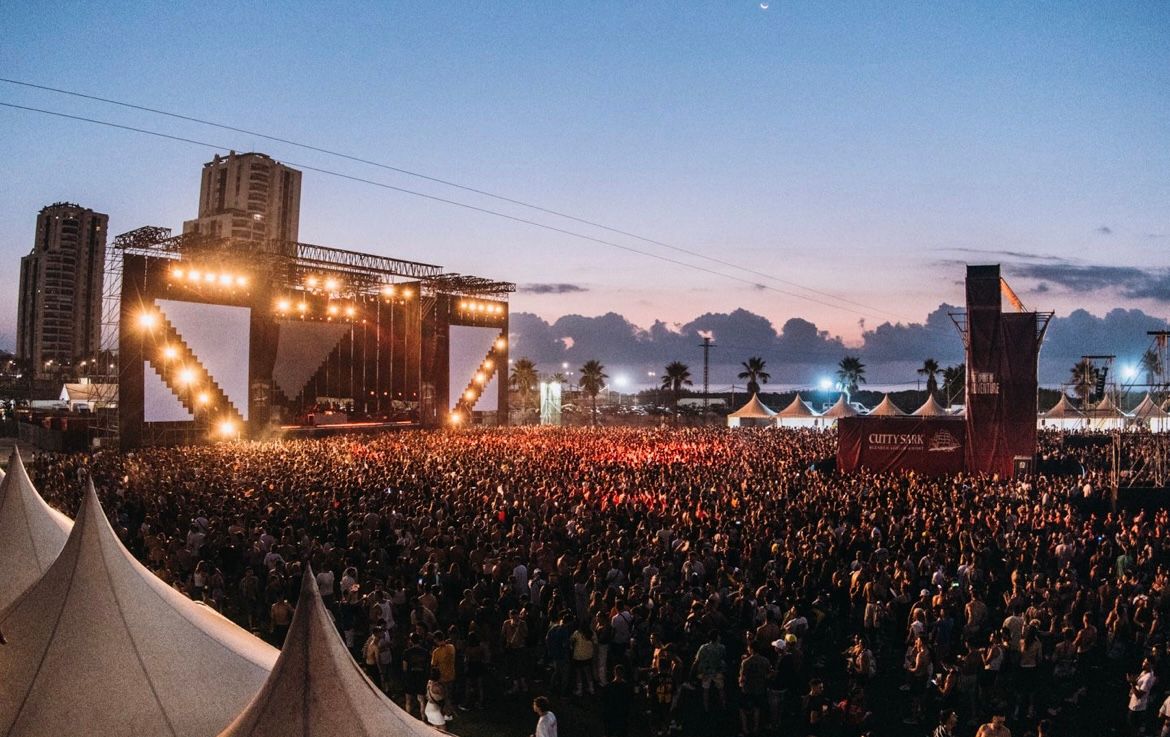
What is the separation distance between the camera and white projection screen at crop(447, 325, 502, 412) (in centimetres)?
4525

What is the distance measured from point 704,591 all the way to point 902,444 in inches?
641

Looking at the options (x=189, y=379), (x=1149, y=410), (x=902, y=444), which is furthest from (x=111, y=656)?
(x=1149, y=410)

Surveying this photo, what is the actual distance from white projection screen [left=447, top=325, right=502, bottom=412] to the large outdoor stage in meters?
0.08

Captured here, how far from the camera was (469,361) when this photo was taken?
46188 millimetres

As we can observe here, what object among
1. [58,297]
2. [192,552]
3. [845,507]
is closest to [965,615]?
[845,507]

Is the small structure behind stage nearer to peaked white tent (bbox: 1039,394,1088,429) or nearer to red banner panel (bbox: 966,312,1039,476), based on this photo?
red banner panel (bbox: 966,312,1039,476)

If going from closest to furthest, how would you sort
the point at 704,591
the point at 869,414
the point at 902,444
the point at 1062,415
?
the point at 704,591 → the point at 902,444 → the point at 869,414 → the point at 1062,415

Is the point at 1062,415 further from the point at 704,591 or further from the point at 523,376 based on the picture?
the point at 523,376

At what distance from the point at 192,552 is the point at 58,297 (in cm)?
11446

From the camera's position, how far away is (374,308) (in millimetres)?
45062

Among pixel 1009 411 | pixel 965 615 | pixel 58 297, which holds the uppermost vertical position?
pixel 58 297

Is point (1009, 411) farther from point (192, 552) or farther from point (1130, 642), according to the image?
point (192, 552)

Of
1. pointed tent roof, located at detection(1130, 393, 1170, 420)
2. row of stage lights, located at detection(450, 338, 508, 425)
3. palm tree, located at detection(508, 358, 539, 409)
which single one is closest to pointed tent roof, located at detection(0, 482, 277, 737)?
pointed tent roof, located at detection(1130, 393, 1170, 420)

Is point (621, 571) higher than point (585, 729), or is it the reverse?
point (621, 571)
